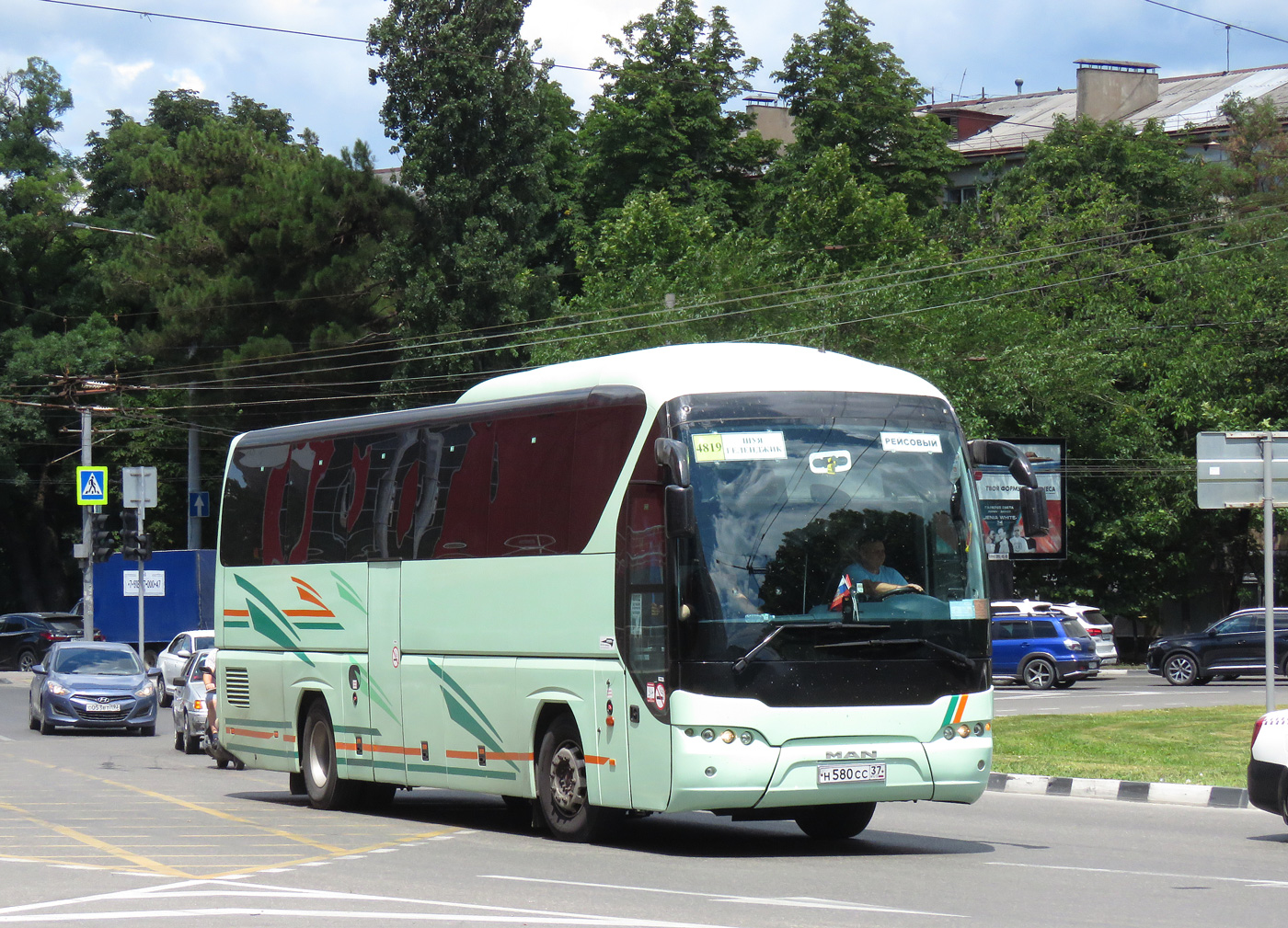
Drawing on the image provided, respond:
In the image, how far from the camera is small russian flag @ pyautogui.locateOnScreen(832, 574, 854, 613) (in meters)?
11.7

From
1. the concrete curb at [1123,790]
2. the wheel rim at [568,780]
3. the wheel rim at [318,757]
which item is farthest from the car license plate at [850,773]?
the wheel rim at [318,757]

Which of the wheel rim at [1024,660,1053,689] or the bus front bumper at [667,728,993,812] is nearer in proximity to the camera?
the bus front bumper at [667,728,993,812]

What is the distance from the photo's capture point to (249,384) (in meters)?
50.6

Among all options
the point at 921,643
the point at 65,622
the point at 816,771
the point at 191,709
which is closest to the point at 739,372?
the point at 921,643

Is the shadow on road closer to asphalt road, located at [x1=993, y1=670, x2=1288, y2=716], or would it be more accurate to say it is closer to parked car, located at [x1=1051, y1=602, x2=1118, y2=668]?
asphalt road, located at [x1=993, y1=670, x2=1288, y2=716]

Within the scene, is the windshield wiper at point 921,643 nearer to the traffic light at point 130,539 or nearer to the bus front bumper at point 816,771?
the bus front bumper at point 816,771

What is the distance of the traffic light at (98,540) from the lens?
36.7 meters

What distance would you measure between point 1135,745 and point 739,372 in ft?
37.4

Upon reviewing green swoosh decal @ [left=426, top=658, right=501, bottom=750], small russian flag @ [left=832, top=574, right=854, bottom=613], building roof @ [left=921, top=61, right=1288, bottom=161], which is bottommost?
green swoosh decal @ [left=426, top=658, right=501, bottom=750]

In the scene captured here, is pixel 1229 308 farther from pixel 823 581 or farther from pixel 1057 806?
pixel 823 581

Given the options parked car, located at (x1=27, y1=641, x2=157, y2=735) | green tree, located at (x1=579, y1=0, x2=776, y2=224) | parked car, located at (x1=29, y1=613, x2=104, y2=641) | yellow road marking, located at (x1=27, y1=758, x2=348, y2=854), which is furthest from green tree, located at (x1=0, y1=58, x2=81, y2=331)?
yellow road marking, located at (x1=27, y1=758, x2=348, y2=854)

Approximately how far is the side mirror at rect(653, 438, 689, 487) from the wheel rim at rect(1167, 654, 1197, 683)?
30687mm

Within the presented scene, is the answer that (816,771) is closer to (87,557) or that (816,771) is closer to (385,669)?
(385,669)

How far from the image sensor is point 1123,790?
1700 cm
